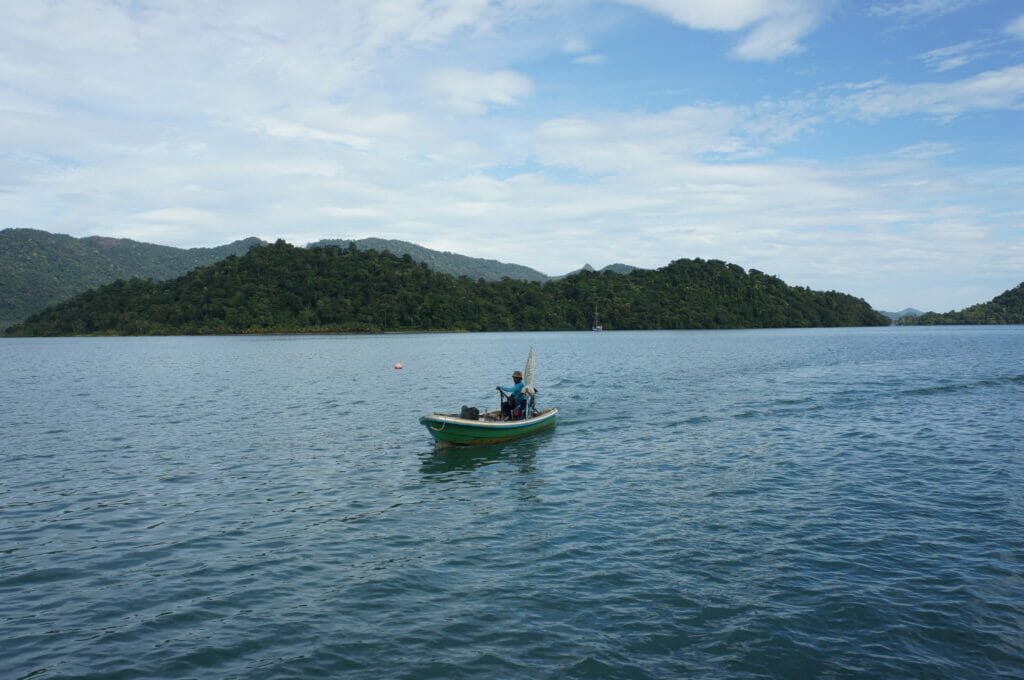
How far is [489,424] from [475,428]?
2.13 feet

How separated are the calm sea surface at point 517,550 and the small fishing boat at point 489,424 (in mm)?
700

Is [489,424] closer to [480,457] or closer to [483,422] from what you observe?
[483,422]

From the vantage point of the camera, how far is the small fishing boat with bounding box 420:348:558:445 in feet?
85.7

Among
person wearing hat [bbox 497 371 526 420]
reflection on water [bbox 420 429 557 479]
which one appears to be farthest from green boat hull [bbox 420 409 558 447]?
person wearing hat [bbox 497 371 526 420]

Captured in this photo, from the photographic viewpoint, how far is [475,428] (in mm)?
27047

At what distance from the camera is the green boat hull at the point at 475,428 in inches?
1024

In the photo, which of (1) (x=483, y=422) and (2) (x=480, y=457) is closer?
(2) (x=480, y=457)

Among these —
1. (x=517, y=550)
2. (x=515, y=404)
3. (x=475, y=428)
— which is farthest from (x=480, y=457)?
(x=517, y=550)

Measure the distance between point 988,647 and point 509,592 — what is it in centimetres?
837

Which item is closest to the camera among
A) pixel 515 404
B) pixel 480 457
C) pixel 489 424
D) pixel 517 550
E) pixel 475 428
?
pixel 517 550

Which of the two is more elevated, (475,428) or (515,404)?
(515,404)

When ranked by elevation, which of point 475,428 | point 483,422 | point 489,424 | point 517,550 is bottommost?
point 517,550

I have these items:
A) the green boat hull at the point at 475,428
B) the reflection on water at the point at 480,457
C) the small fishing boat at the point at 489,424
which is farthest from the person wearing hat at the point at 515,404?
the reflection on water at the point at 480,457

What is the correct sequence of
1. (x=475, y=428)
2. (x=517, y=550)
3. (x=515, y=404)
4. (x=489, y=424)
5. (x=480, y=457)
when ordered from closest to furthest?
1. (x=517, y=550)
2. (x=480, y=457)
3. (x=475, y=428)
4. (x=489, y=424)
5. (x=515, y=404)
